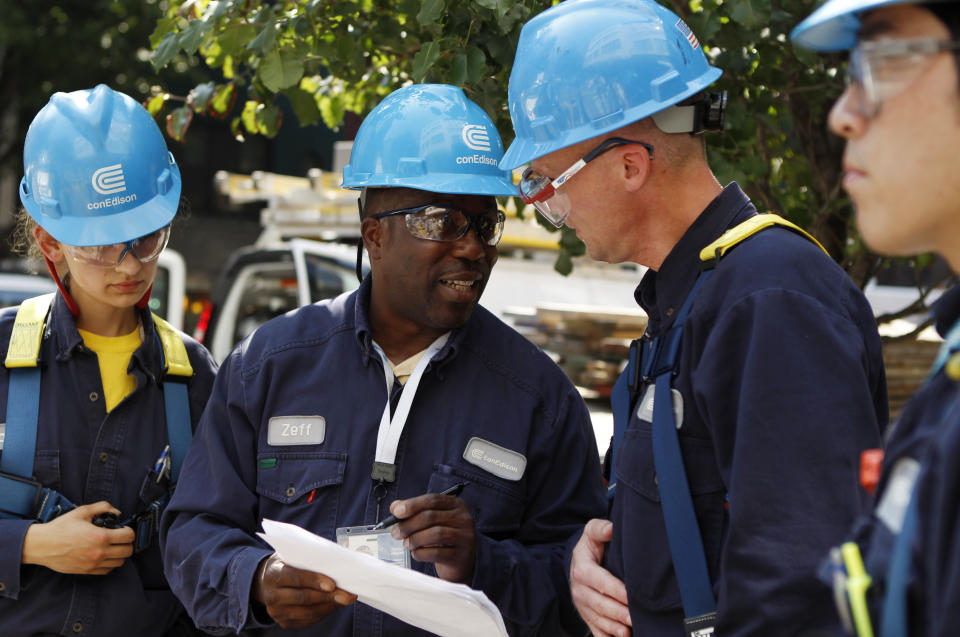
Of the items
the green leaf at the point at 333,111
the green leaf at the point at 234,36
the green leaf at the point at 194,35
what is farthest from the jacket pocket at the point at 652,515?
the green leaf at the point at 333,111

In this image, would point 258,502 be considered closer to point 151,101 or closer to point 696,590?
point 696,590

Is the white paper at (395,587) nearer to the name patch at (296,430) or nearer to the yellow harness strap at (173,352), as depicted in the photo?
the name patch at (296,430)

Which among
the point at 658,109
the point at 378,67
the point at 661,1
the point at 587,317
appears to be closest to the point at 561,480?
the point at 658,109

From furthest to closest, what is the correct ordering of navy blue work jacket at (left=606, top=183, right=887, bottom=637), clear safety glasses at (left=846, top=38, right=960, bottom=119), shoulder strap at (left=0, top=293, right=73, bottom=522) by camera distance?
shoulder strap at (left=0, top=293, right=73, bottom=522) → navy blue work jacket at (left=606, top=183, right=887, bottom=637) → clear safety glasses at (left=846, top=38, right=960, bottom=119)

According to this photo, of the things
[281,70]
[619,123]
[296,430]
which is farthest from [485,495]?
[281,70]

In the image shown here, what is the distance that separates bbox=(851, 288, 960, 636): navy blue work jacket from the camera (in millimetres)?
1066

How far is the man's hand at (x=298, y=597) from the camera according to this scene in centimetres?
233

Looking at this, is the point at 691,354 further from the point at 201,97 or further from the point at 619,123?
the point at 201,97

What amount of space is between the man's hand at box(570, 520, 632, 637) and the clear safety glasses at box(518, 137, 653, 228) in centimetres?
72

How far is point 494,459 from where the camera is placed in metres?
2.65

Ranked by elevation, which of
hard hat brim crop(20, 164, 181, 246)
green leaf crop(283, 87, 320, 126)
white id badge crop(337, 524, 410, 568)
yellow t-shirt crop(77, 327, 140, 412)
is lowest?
white id badge crop(337, 524, 410, 568)

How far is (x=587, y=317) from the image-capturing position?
27.0ft

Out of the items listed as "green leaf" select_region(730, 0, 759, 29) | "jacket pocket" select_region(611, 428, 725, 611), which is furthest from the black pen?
"green leaf" select_region(730, 0, 759, 29)

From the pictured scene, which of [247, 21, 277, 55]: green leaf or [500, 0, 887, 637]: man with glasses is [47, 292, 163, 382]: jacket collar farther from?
[500, 0, 887, 637]: man with glasses
